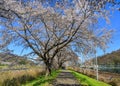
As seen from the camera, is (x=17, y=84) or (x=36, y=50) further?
(x=36, y=50)

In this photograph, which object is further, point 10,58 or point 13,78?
point 10,58

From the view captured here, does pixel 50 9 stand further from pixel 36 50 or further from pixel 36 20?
pixel 36 50

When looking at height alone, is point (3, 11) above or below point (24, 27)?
below

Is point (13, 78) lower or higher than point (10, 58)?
lower

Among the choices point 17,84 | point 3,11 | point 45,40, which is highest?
point 45,40

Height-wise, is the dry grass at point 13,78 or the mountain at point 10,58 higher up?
the mountain at point 10,58

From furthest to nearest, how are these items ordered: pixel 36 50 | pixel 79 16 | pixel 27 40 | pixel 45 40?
1. pixel 45 40
2. pixel 36 50
3. pixel 27 40
4. pixel 79 16

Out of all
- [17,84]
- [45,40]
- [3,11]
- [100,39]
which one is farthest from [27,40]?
[3,11]

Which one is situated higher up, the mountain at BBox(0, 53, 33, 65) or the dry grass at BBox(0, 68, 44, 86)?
the mountain at BBox(0, 53, 33, 65)

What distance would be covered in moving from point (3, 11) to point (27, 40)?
1964cm

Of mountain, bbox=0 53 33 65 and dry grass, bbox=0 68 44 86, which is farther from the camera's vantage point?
mountain, bbox=0 53 33 65

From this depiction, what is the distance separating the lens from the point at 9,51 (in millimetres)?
32844

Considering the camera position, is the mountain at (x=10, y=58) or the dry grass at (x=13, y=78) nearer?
the dry grass at (x=13, y=78)

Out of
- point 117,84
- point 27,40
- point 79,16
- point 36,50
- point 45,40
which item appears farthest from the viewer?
point 45,40
